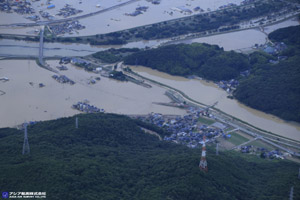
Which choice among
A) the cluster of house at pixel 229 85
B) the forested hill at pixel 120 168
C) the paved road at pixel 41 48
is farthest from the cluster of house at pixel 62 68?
the cluster of house at pixel 229 85

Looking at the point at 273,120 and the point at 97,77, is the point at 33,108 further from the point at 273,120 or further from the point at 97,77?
the point at 273,120

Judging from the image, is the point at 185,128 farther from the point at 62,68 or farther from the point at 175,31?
the point at 175,31

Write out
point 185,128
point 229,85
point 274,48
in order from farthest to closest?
point 274,48 < point 229,85 < point 185,128

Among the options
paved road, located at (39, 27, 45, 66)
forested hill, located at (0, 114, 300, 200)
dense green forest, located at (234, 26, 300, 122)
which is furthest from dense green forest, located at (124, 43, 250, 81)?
forested hill, located at (0, 114, 300, 200)

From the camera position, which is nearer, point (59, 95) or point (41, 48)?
point (59, 95)

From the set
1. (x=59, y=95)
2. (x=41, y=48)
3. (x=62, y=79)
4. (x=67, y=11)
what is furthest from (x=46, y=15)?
(x=59, y=95)

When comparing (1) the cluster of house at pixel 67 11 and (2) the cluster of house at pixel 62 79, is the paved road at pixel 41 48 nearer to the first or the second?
(2) the cluster of house at pixel 62 79
